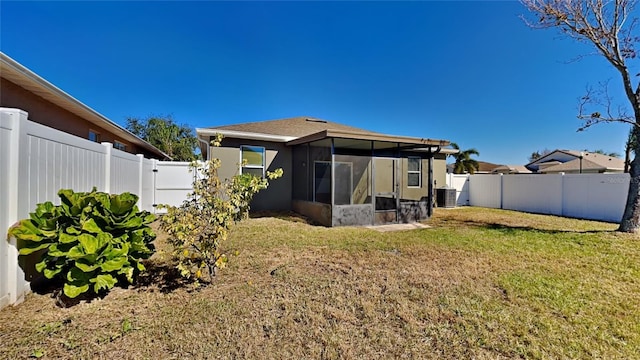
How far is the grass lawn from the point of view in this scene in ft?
7.54

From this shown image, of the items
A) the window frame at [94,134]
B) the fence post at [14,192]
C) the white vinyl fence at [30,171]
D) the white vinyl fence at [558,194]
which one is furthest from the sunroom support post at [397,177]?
the window frame at [94,134]

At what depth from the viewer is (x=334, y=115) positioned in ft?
61.1

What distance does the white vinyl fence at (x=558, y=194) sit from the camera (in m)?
9.10

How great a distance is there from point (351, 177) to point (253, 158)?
3864 millimetres

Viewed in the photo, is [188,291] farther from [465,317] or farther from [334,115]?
[334,115]

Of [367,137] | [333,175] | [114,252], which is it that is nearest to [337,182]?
[333,175]

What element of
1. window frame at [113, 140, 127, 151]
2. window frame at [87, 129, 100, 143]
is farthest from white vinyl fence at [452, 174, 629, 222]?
window frame at [113, 140, 127, 151]

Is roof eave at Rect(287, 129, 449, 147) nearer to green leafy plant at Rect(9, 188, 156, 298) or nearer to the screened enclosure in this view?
the screened enclosure

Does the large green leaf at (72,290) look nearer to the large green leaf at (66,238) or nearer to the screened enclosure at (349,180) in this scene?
the large green leaf at (66,238)

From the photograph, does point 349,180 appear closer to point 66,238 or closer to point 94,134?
point 66,238

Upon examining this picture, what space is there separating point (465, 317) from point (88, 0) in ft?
36.7

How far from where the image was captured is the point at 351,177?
340 inches

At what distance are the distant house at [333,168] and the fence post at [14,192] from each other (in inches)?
203

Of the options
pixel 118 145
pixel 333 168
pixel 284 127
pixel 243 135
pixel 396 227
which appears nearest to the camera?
pixel 333 168
